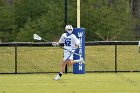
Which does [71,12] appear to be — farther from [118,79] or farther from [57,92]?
[57,92]

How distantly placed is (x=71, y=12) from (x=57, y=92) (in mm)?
13889

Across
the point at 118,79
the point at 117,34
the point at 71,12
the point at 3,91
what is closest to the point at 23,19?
the point at 71,12

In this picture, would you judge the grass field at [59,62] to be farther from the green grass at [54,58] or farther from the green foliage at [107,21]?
the green foliage at [107,21]

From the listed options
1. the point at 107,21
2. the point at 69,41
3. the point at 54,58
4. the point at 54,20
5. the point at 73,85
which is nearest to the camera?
the point at 73,85

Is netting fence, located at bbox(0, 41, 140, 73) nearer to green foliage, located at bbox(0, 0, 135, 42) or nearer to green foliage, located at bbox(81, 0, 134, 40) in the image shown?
green foliage, located at bbox(0, 0, 135, 42)

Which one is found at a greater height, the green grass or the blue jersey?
the blue jersey

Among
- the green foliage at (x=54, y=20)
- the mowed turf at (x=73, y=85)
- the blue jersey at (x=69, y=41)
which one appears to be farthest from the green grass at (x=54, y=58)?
the mowed turf at (x=73, y=85)

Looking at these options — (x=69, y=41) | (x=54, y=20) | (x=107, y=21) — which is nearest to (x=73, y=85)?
(x=69, y=41)

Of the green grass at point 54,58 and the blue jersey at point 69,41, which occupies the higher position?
the blue jersey at point 69,41

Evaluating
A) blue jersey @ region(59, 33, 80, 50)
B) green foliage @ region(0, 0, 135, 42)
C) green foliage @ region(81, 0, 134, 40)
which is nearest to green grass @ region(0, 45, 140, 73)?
green foliage @ region(0, 0, 135, 42)

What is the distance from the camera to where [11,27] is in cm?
2830

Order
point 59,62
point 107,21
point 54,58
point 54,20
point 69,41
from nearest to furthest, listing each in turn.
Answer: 1. point 69,41
2. point 59,62
3. point 54,58
4. point 54,20
5. point 107,21

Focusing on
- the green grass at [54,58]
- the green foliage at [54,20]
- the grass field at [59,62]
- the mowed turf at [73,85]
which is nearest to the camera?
the mowed turf at [73,85]

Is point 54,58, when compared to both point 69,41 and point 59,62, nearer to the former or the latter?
point 59,62
